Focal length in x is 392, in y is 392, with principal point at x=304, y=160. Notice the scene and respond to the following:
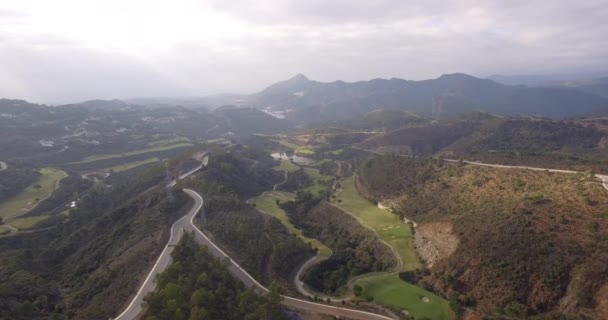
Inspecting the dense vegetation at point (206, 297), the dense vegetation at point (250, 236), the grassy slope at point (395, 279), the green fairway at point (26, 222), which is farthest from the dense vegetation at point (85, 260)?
the grassy slope at point (395, 279)

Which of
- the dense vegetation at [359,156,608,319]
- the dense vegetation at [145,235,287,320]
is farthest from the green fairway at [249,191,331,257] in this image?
the dense vegetation at [145,235,287,320]

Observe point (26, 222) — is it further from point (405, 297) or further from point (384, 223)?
point (405, 297)

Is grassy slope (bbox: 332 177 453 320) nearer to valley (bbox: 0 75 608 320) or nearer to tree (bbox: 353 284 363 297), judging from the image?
valley (bbox: 0 75 608 320)

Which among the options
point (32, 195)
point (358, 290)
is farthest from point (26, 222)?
point (358, 290)

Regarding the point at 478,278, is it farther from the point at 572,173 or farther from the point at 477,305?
the point at 572,173

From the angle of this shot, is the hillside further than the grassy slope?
Yes

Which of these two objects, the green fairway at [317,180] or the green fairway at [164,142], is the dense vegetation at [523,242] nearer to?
the green fairway at [317,180]
